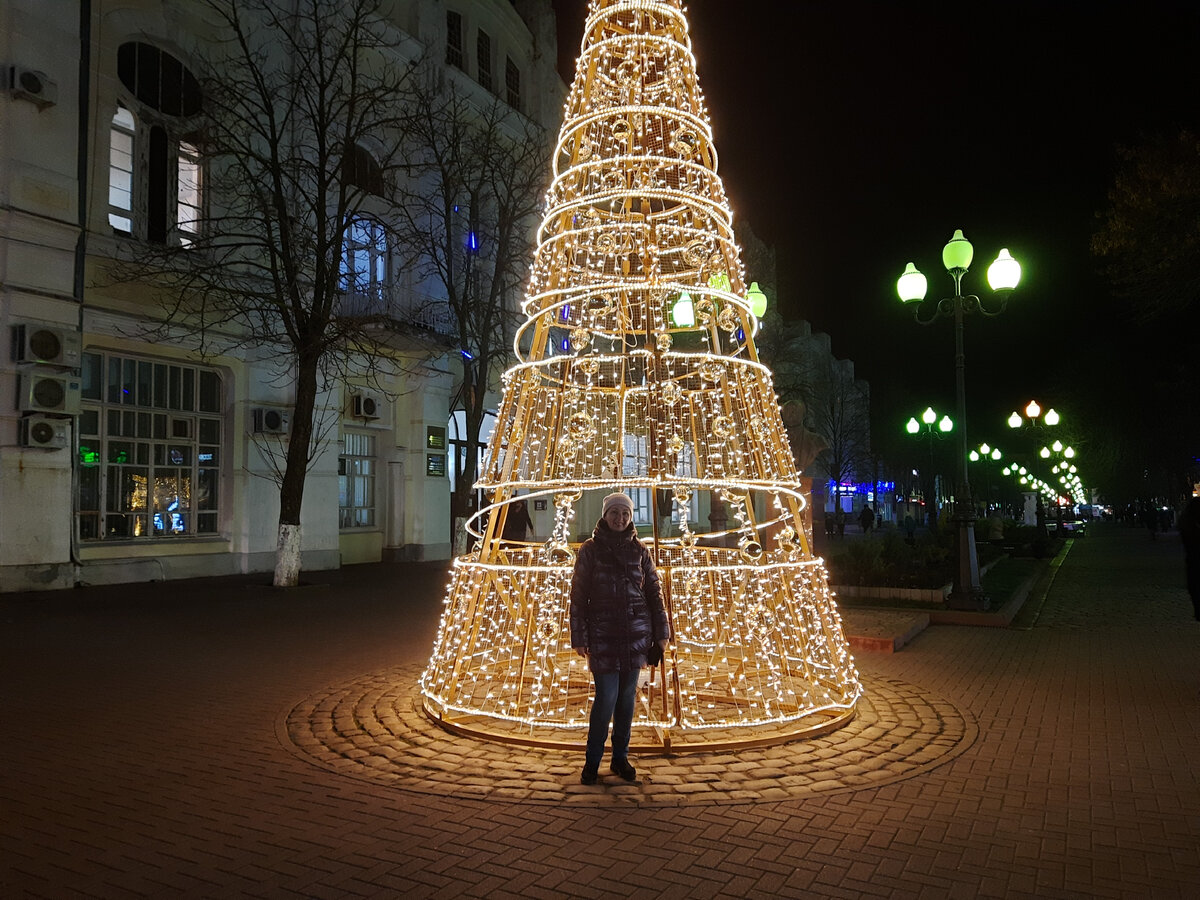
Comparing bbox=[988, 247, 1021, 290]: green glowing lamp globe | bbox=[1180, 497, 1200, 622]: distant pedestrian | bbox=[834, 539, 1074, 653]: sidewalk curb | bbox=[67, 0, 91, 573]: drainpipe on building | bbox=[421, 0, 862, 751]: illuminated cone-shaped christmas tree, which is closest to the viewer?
bbox=[421, 0, 862, 751]: illuminated cone-shaped christmas tree

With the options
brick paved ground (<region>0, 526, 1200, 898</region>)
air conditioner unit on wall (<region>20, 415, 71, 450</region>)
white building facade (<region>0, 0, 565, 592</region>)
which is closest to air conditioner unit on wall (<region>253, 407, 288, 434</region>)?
white building facade (<region>0, 0, 565, 592</region>)

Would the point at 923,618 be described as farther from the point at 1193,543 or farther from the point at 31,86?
the point at 31,86

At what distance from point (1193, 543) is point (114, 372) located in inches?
636

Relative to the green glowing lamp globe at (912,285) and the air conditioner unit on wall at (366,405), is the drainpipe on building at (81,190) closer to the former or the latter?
the air conditioner unit on wall at (366,405)

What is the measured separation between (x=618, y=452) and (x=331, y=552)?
14347 millimetres

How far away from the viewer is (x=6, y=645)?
30.5ft

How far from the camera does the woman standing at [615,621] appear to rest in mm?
4949

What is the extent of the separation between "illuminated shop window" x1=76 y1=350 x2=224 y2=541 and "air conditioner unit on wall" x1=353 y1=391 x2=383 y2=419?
3.51m

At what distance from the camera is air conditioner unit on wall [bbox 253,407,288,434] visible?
→ 17359 millimetres

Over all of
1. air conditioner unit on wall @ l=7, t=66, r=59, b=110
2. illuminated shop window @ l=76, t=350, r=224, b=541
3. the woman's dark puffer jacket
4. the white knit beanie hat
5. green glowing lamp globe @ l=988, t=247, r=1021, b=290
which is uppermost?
air conditioner unit on wall @ l=7, t=66, r=59, b=110

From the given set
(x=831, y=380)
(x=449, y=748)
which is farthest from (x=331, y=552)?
(x=831, y=380)

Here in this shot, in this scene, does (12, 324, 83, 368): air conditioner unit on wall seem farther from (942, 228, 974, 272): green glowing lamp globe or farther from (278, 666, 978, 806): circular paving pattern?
(942, 228, 974, 272): green glowing lamp globe

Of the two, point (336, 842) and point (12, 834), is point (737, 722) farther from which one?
point (12, 834)

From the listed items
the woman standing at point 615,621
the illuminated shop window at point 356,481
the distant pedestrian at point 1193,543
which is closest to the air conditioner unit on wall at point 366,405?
the illuminated shop window at point 356,481
